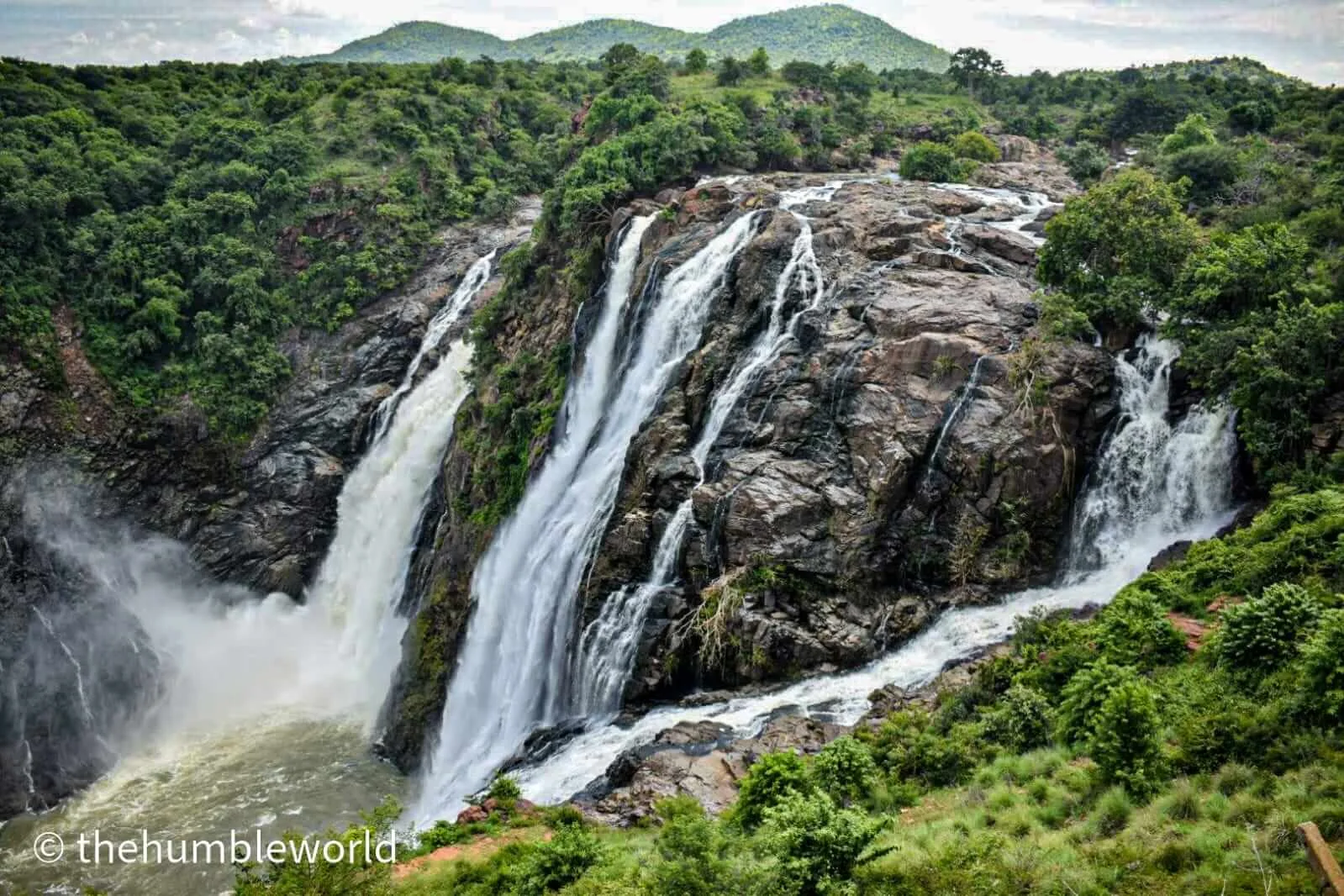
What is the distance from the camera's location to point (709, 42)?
4572 inches

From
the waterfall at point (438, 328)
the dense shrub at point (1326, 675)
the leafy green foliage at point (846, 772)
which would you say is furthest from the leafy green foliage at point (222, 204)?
the dense shrub at point (1326, 675)

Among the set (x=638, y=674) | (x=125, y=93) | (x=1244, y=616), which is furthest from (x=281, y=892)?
(x=125, y=93)

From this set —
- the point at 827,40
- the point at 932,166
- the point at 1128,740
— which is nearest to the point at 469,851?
the point at 1128,740

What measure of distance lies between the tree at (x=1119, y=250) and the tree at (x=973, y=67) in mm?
42395

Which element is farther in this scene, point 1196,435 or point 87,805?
point 87,805

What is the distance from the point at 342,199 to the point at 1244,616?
44.0 meters

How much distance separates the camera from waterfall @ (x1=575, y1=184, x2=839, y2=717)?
68.7 feet

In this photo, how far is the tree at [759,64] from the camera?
5516cm

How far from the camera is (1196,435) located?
19.3m

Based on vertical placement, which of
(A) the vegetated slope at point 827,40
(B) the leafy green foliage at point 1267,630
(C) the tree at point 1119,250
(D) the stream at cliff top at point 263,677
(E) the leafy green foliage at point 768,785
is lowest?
(D) the stream at cliff top at point 263,677

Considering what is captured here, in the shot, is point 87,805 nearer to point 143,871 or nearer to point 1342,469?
point 143,871

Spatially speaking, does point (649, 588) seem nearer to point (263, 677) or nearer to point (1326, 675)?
point (1326, 675)

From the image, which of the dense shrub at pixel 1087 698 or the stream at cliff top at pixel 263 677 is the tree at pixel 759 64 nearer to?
the stream at cliff top at pixel 263 677

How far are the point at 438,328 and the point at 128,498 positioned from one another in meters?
14.5
